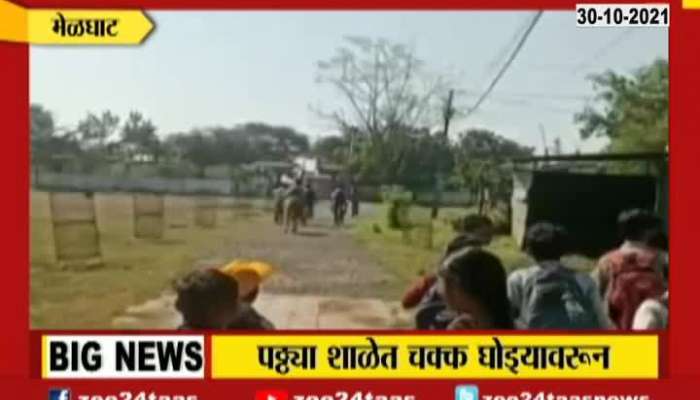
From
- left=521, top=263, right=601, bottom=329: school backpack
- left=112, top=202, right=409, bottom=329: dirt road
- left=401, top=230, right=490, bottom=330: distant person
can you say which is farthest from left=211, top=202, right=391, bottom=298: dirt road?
left=521, top=263, right=601, bottom=329: school backpack

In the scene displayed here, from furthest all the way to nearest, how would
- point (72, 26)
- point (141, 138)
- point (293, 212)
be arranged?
point (293, 212)
point (141, 138)
point (72, 26)

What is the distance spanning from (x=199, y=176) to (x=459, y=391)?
114 cm

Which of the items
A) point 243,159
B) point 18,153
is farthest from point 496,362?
point 18,153

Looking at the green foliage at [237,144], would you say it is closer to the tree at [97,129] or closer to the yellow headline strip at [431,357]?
the tree at [97,129]

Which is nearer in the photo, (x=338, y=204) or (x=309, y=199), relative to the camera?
(x=309, y=199)

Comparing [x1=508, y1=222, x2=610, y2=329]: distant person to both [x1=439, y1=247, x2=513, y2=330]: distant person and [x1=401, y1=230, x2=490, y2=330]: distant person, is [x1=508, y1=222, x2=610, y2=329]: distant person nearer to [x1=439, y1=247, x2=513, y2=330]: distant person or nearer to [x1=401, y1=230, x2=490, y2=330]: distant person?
[x1=439, y1=247, x2=513, y2=330]: distant person

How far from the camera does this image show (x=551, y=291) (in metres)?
4.74

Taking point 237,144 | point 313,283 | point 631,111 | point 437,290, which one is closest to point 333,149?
point 237,144

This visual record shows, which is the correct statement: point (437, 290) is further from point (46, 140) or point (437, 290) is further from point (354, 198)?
point (46, 140)

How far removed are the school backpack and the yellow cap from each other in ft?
2.93

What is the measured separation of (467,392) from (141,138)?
4.58 feet

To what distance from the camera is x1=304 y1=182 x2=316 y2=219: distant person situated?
15.5 ft

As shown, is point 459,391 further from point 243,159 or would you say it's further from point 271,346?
point 243,159

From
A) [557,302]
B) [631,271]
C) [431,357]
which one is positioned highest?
[631,271]
